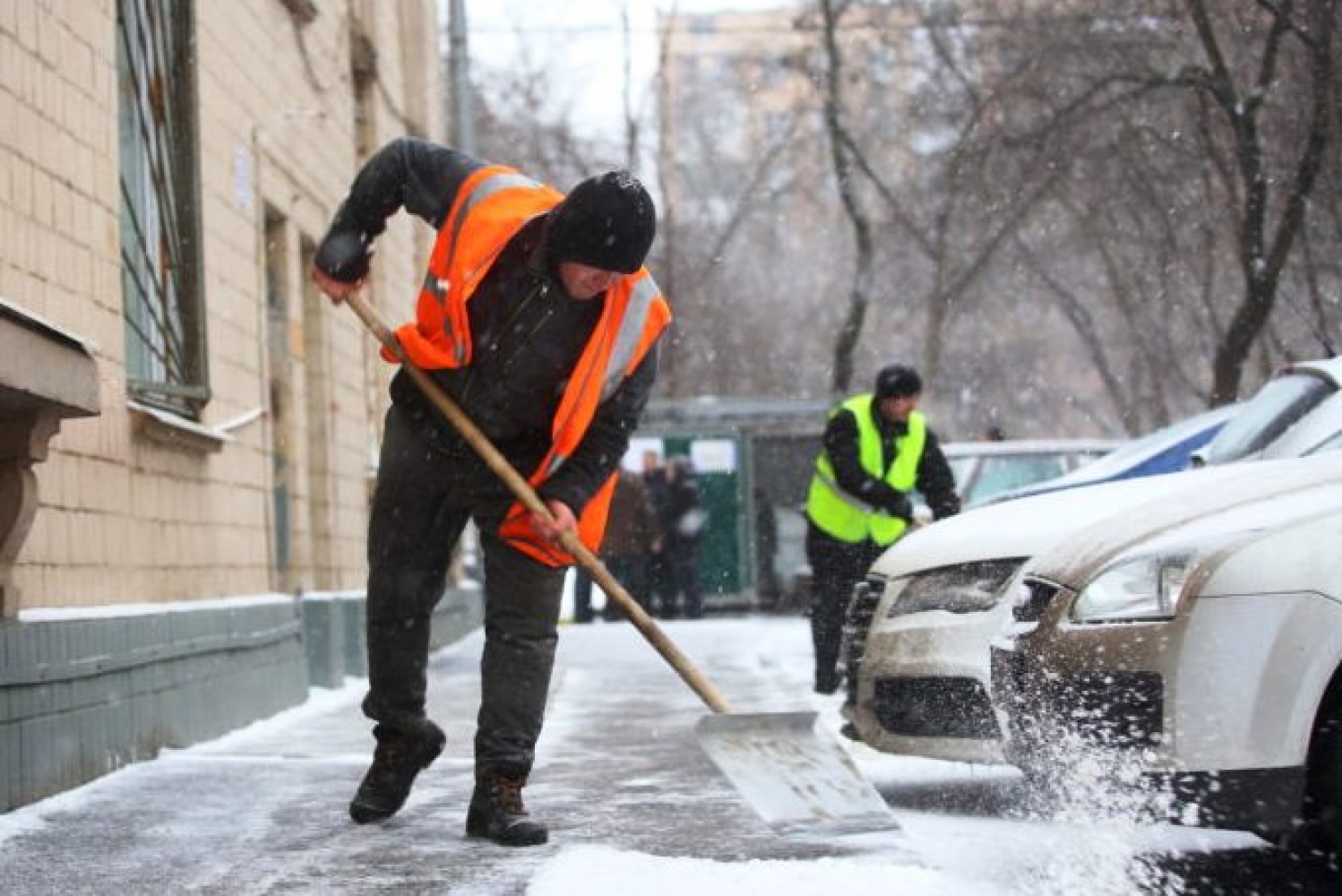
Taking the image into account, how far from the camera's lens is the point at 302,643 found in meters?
9.88

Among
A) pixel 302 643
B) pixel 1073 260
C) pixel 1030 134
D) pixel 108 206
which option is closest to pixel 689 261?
pixel 1073 260

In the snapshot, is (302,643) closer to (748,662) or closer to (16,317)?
(748,662)

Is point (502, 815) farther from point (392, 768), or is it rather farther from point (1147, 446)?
point (1147, 446)

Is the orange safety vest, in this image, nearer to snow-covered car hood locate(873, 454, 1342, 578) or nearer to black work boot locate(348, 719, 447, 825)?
black work boot locate(348, 719, 447, 825)

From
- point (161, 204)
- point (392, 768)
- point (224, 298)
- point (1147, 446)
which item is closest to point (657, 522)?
point (1147, 446)

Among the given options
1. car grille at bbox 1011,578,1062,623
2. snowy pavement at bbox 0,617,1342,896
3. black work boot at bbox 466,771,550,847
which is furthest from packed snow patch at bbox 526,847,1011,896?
car grille at bbox 1011,578,1062,623

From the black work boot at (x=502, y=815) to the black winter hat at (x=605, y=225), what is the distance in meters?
1.24

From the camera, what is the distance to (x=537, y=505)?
5105mm

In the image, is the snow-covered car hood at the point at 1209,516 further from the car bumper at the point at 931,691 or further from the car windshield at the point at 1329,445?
the car windshield at the point at 1329,445

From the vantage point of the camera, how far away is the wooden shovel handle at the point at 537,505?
5133 millimetres

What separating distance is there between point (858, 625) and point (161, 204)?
3.50 meters

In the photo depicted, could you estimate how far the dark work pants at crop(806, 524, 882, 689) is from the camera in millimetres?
9797

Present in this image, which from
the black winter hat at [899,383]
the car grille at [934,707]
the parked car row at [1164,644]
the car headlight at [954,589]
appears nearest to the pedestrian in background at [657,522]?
the black winter hat at [899,383]

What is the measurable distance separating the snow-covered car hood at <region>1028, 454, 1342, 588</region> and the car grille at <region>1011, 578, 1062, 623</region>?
0.08ft
